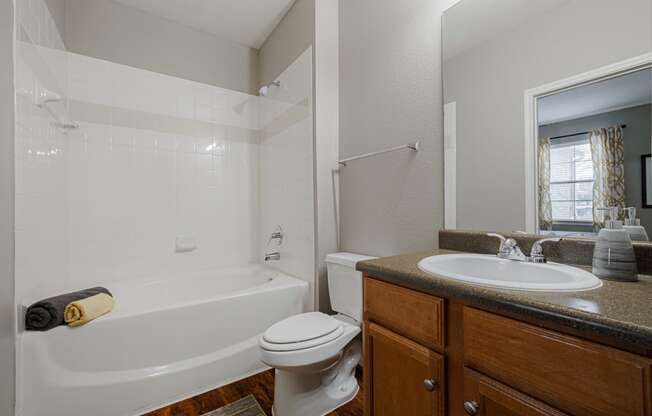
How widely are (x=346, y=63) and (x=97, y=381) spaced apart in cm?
235

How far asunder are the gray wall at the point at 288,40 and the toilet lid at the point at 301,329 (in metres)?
1.82

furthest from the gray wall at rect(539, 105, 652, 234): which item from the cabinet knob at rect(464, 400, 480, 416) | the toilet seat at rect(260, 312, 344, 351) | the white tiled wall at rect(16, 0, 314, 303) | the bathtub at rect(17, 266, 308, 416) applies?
the bathtub at rect(17, 266, 308, 416)

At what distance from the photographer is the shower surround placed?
53.4 inches

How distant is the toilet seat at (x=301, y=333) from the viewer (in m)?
1.23

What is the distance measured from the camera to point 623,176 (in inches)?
33.8

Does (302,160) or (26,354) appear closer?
(26,354)

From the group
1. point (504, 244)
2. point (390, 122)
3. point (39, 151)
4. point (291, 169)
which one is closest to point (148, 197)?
point (39, 151)

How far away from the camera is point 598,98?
2.97 ft

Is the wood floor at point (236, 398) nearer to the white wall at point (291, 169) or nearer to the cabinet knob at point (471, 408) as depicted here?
the white wall at point (291, 169)

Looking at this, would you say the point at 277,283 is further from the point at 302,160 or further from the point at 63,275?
the point at 63,275

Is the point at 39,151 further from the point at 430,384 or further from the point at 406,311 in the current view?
the point at 430,384

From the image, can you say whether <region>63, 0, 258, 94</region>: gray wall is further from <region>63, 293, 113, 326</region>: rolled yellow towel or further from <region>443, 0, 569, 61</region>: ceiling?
<region>443, 0, 569, 61</region>: ceiling

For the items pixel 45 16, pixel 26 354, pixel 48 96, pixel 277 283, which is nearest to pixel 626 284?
pixel 277 283

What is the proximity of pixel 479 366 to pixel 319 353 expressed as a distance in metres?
0.76
